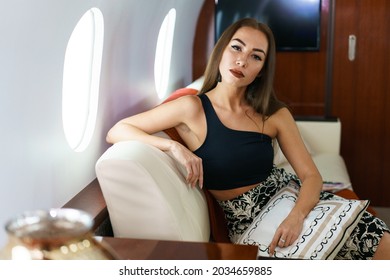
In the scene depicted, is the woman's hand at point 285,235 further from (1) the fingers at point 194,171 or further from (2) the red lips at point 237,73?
(2) the red lips at point 237,73

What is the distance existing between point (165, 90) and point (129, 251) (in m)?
2.54

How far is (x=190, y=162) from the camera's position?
7.30 feet

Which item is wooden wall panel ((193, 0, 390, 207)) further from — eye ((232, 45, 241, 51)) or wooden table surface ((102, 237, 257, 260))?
wooden table surface ((102, 237, 257, 260))

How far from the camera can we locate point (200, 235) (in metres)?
2.25

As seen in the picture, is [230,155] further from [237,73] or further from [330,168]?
[330,168]

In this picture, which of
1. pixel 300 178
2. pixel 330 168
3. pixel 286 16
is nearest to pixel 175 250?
pixel 300 178

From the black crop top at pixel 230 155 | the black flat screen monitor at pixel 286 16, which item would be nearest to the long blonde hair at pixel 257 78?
the black crop top at pixel 230 155

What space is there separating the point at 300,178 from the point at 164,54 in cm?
188

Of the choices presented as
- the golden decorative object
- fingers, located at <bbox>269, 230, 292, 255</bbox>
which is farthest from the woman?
the golden decorative object

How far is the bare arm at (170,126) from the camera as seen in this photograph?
7.38 ft

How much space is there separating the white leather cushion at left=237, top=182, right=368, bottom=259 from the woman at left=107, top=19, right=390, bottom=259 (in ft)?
0.19
